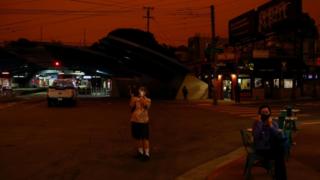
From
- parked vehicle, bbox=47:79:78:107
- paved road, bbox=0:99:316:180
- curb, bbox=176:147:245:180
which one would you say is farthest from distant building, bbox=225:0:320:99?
curb, bbox=176:147:245:180

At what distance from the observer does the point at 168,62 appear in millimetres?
55625

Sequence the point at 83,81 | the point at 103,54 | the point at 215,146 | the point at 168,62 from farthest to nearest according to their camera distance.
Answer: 1. the point at 83,81
2. the point at 103,54
3. the point at 168,62
4. the point at 215,146

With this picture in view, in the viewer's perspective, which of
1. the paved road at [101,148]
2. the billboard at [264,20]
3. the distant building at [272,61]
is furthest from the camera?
the distant building at [272,61]

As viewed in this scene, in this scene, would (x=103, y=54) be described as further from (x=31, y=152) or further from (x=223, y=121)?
(x=31, y=152)

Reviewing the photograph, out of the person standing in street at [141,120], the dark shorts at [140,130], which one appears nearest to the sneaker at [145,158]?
the person standing in street at [141,120]

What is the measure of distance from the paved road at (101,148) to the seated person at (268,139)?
6.65 feet

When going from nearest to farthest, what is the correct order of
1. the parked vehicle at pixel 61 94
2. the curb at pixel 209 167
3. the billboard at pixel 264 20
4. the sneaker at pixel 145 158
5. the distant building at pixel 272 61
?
1. the curb at pixel 209 167
2. the sneaker at pixel 145 158
3. the parked vehicle at pixel 61 94
4. the billboard at pixel 264 20
5. the distant building at pixel 272 61

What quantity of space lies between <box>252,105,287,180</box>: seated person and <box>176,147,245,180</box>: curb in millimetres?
1508

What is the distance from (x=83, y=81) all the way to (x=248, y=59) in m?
42.8

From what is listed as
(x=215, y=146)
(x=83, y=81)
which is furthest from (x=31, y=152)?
(x=83, y=81)

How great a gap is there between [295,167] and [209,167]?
1821 mm

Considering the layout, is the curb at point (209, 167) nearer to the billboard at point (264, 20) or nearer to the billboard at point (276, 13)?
the billboard at point (276, 13)

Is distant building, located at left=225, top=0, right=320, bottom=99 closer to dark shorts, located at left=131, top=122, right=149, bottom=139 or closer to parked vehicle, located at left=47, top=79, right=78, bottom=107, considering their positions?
parked vehicle, located at left=47, top=79, right=78, bottom=107

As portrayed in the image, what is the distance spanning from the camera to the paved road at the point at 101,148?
11.0 metres
